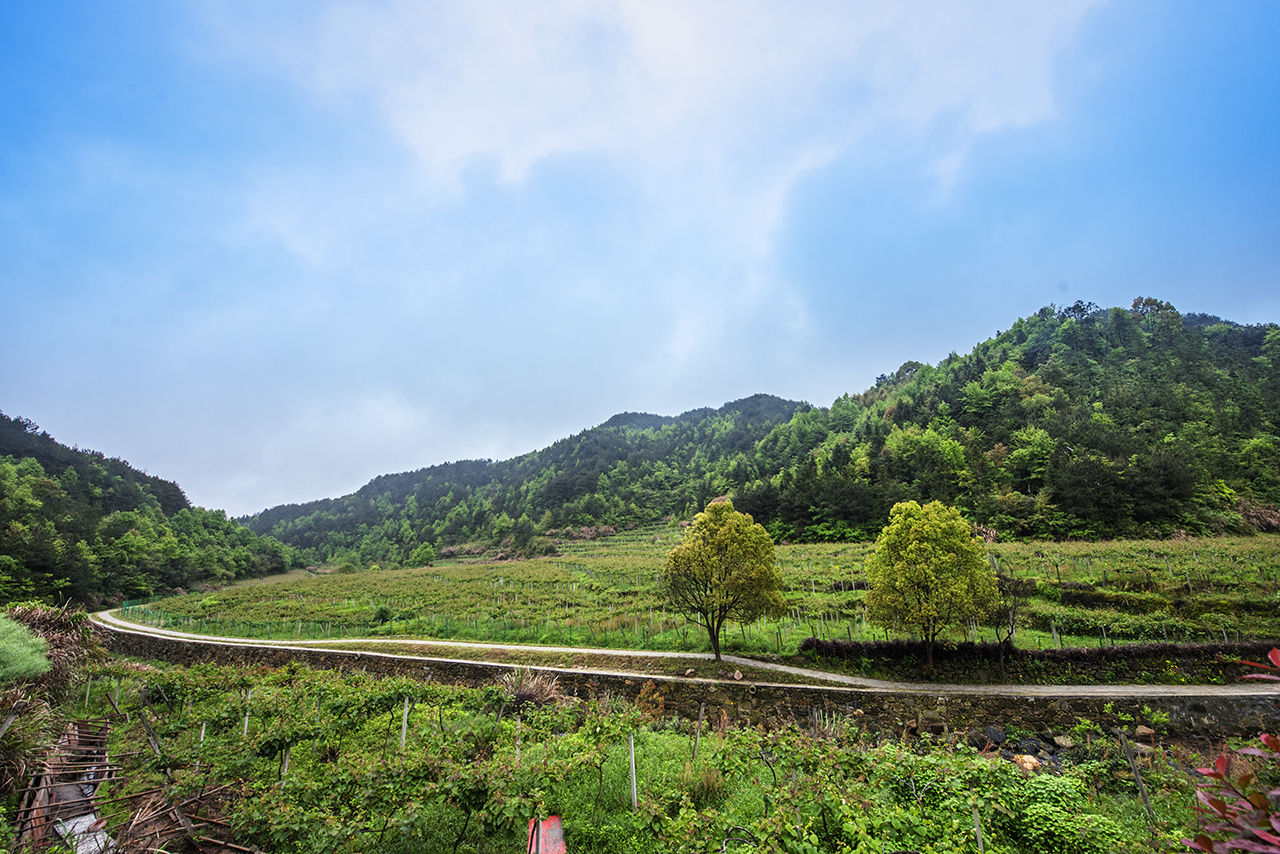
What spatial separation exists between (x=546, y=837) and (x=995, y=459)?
61193 millimetres

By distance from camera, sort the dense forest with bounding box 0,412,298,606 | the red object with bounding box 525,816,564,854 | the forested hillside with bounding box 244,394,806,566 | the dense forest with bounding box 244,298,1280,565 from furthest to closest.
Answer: the forested hillside with bounding box 244,394,806,566 → the dense forest with bounding box 0,412,298,606 → the dense forest with bounding box 244,298,1280,565 → the red object with bounding box 525,816,564,854

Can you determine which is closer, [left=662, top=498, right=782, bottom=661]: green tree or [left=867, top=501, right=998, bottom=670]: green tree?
[left=867, top=501, right=998, bottom=670]: green tree

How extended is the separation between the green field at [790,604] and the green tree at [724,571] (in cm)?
290

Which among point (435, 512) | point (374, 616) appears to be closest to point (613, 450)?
point (435, 512)

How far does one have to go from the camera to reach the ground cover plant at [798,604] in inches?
785

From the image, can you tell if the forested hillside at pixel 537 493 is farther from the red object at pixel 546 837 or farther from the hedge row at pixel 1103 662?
the red object at pixel 546 837

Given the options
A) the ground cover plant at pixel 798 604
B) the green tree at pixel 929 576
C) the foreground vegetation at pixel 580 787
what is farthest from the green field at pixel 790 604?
the foreground vegetation at pixel 580 787

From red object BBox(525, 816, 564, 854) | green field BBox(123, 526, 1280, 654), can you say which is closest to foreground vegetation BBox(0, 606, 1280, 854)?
red object BBox(525, 816, 564, 854)

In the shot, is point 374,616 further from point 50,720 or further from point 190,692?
point 50,720

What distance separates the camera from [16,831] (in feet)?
20.1

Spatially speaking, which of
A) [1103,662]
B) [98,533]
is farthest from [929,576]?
[98,533]

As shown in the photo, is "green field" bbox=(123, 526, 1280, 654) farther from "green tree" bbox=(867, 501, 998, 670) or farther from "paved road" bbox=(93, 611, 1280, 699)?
"green tree" bbox=(867, 501, 998, 670)

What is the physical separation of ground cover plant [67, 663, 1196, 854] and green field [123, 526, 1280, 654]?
1025cm

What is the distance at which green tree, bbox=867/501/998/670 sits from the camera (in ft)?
53.5
